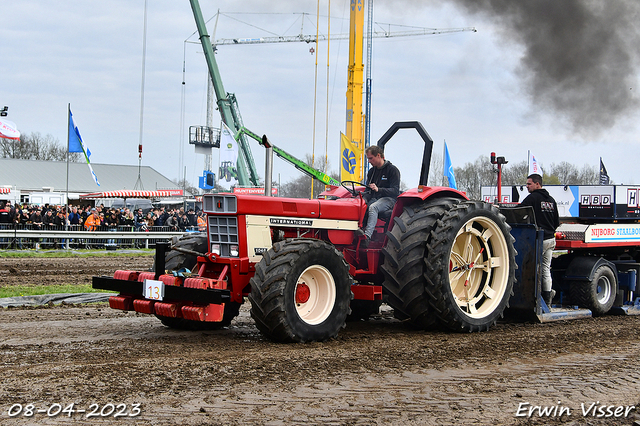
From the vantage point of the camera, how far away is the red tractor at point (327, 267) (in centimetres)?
613

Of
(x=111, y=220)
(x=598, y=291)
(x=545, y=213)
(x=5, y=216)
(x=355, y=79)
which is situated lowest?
(x=598, y=291)

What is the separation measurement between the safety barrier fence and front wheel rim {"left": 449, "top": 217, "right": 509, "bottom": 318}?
41.9 feet

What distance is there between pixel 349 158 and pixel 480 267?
51.2ft

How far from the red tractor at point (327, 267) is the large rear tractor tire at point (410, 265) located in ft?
0.04

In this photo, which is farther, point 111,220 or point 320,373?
point 111,220

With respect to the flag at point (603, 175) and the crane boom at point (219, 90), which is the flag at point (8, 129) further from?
the flag at point (603, 175)

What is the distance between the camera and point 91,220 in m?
21.2

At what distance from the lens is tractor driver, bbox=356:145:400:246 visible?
750cm

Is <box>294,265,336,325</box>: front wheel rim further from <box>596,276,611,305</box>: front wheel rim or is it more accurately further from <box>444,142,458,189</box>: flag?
<box>444,142,458,189</box>: flag

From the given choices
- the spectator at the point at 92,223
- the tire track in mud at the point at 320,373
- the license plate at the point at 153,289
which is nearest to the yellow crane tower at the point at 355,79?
the spectator at the point at 92,223

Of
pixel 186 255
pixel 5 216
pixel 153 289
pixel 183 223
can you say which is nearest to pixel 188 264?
pixel 186 255

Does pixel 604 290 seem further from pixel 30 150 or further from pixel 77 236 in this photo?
pixel 30 150

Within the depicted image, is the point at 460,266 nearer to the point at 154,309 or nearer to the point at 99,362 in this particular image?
the point at 154,309

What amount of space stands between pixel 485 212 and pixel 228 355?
365cm
